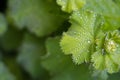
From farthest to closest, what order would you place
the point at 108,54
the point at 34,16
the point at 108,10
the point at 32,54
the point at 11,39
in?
the point at 11,39, the point at 32,54, the point at 34,16, the point at 108,10, the point at 108,54

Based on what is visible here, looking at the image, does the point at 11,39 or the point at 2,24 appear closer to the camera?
the point at 2,24

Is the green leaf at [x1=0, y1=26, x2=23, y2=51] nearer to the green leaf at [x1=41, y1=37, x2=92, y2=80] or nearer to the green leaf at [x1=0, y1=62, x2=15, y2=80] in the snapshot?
the green leaf at [x1=0, y1=62, x2=15, y2=80]

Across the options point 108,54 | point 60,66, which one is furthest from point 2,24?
point 108,54

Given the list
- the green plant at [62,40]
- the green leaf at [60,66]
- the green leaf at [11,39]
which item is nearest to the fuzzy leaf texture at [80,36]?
the green plant at [62,40]

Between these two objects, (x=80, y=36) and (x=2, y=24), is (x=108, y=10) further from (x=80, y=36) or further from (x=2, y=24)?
(x=2, y=24)

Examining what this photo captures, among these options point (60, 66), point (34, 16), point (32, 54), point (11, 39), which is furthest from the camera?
point (11, 39)

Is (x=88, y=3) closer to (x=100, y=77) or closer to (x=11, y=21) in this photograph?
(x=100, y=77)

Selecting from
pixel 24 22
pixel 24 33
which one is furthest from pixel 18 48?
pixel 24 22
